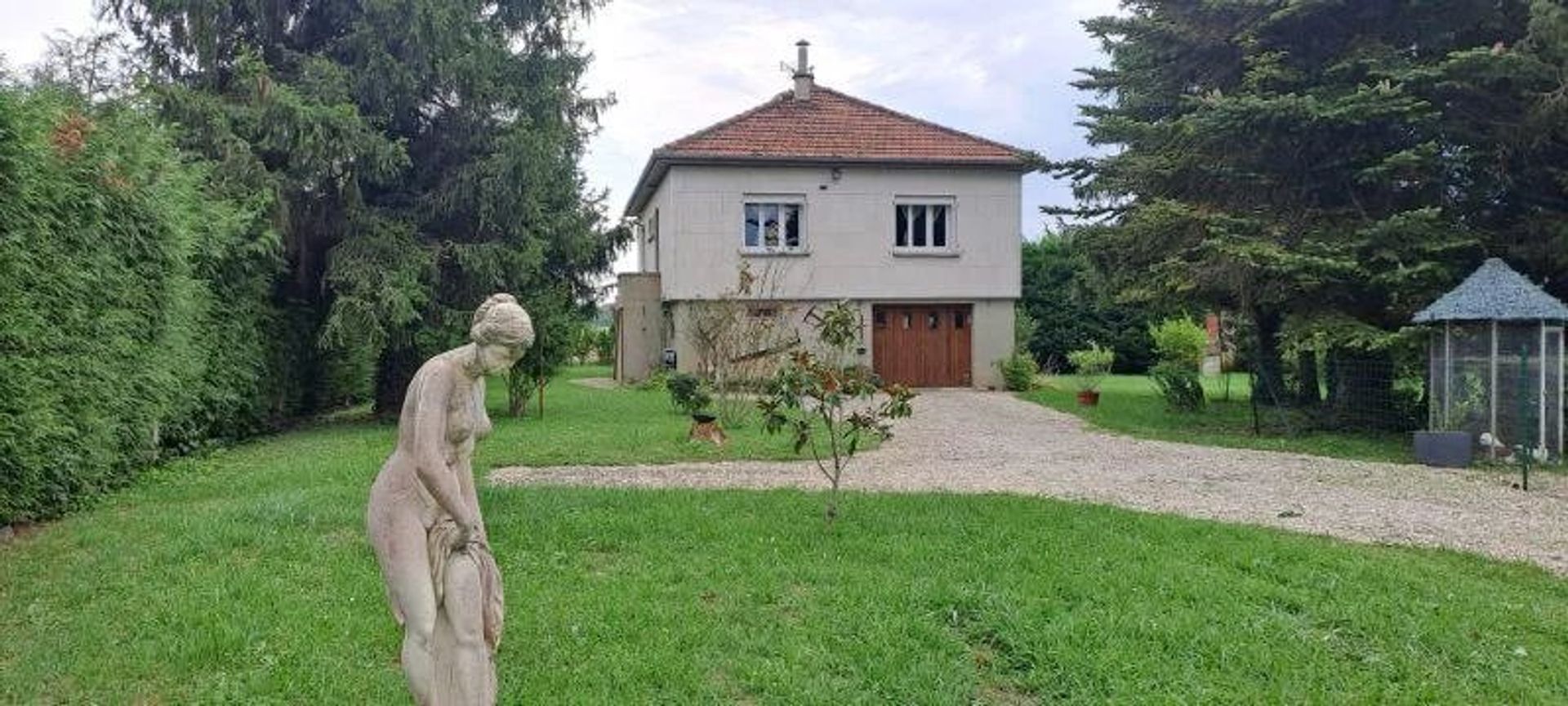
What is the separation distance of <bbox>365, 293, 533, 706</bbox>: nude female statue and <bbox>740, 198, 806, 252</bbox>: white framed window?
814 inches

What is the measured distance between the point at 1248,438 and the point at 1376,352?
2086 mm

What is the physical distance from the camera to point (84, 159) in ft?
28.4

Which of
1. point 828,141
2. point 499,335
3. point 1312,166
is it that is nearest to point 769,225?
point 828,141

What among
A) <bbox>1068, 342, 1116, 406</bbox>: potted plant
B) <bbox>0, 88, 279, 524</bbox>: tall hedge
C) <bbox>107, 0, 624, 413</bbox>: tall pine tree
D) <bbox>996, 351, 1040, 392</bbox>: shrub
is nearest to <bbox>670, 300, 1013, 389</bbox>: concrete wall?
<bbox>996, 351, 1040, 392</bbox>: shrub

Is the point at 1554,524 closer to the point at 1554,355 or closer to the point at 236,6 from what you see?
the point at 1554,355

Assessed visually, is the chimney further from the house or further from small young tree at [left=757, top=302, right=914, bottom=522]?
small young tree at [left=757, top=302, right=914, bottom=522]

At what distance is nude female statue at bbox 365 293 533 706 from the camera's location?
10.1 feet

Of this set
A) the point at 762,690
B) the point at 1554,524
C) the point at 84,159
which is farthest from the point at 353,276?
the point at 1554,524

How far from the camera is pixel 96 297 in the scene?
8828 mm

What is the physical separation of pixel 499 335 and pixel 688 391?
1253cm

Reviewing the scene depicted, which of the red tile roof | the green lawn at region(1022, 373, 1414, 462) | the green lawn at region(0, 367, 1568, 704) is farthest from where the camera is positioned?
the red tile roof

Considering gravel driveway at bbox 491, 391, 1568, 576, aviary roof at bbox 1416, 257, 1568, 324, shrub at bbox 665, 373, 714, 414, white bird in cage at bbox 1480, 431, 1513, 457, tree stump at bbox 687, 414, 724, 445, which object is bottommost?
gravel driveway at bbox 491, 391, 1568, 576

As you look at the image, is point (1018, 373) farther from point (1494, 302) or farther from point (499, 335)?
point (499, 335)

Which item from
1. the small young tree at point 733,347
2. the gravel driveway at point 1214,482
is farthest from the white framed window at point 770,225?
the gravel driveway at point 1214,482
